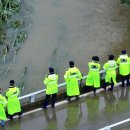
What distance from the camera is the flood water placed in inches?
768

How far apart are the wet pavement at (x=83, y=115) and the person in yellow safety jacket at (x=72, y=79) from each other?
18.6 inches

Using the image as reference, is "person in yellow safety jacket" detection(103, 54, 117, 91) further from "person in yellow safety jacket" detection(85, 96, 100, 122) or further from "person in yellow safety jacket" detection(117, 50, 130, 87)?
"person in yellow safety jacket" detection(85, 96, 100, 122)

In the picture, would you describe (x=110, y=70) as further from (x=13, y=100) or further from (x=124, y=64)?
(x=13, y=100)

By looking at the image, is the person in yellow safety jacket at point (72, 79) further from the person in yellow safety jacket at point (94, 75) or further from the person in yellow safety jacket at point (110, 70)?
the person in yellow safety jacket at point (110, 70)

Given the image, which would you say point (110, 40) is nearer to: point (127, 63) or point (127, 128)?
point (127, 63)

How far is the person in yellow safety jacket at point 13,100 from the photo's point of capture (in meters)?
14.6

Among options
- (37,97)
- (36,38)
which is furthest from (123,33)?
(37,97)

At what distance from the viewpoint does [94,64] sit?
623 inches

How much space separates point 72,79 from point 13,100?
216 centimetres

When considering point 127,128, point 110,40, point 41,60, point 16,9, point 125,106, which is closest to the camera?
point 127,128

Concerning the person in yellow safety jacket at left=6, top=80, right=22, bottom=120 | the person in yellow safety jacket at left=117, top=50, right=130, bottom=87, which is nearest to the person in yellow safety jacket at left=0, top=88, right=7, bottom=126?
the person in yellow safety jacket at left=6, top=80, right=22, bottom=120

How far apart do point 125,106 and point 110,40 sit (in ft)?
20.7

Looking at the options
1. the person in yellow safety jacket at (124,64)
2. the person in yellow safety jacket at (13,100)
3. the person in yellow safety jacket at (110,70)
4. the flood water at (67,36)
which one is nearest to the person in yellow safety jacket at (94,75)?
the person in yellow safety jacket at (110,70)

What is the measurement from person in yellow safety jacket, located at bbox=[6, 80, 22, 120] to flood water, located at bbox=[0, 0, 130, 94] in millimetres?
2985
